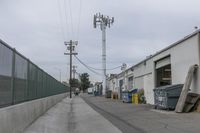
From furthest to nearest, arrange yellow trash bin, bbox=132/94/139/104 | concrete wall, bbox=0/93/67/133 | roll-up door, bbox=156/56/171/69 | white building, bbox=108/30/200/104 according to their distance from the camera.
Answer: yellow trash bin, bbox=132/94/139/104
roll-up door, bbox=156/56/171/69
white building, bbox=108/30/200/104
concrete wall, bbox=0/93/67/133

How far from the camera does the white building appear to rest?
2503 cm

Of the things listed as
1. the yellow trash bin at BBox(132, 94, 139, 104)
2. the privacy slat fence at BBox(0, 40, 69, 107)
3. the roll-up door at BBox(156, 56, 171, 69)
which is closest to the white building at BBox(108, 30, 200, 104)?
the roll-up door at BBox(156, 56, 171, 69)

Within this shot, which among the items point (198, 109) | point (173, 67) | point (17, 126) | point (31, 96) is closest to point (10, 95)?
point (17, 126)

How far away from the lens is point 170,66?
112ft

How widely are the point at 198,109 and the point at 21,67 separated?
11930mm

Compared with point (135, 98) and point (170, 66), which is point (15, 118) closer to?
point (170, 66)

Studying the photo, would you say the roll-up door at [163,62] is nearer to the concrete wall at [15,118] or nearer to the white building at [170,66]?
the white building at [170,66]

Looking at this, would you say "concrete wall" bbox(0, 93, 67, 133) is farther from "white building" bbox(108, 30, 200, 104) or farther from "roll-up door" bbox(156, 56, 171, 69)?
"roll-up door" bbox(156, 56, 171, 69)

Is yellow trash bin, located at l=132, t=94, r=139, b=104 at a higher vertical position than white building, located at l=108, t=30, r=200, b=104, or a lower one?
lower

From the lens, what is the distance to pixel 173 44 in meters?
30.2

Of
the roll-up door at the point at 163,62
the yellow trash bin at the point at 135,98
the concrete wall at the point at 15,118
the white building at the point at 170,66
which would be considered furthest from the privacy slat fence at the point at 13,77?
the yellow trash bin at the point at 135,98

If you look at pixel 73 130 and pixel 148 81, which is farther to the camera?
pixel 148 81

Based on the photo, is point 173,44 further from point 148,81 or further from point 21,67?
point 21,67

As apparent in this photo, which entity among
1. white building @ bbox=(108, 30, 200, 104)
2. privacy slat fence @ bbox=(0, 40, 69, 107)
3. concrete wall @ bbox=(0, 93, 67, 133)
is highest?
white building @ bbox=(108, 30, 200, 104)
